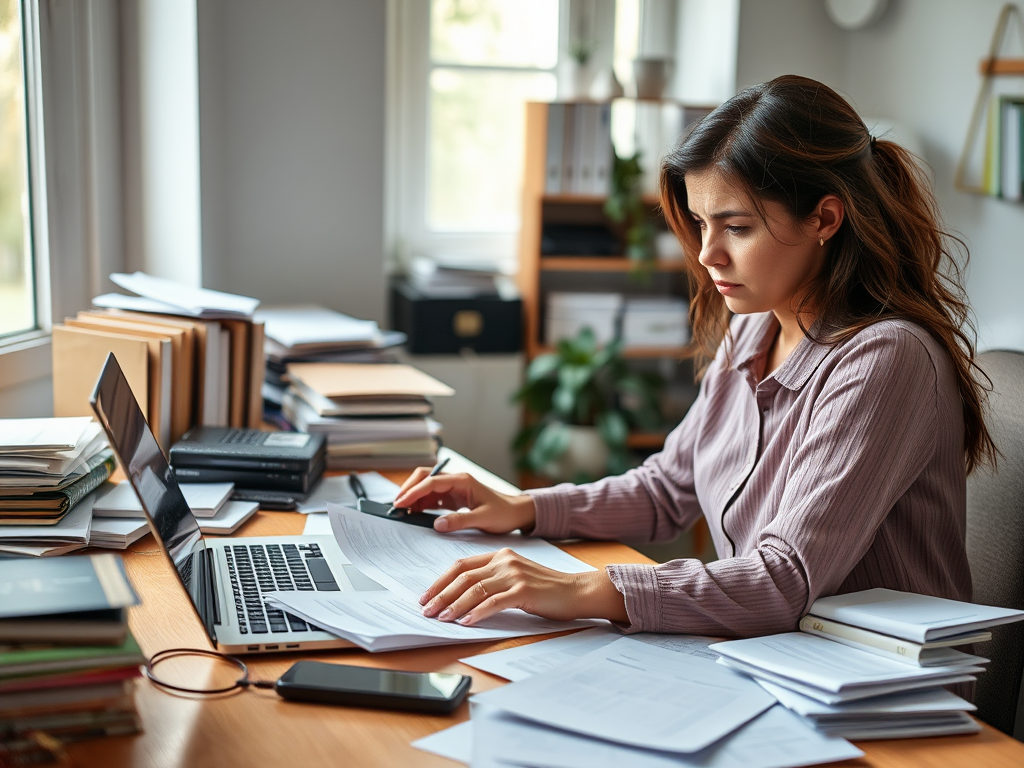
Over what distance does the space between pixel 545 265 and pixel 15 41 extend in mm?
1557

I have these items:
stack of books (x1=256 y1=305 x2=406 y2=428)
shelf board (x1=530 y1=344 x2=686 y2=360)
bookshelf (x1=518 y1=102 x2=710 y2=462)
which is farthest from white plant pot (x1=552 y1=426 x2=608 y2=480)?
stack of books (x1=256 y1=305 x2=406 y2=428)

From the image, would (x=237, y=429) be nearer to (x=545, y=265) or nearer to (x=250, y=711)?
(x=250, y=711)

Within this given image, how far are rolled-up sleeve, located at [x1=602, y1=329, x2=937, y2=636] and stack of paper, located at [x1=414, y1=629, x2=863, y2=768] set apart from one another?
0.27 feet

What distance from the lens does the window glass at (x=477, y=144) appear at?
315cm

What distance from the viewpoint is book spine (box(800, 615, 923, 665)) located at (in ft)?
3.10

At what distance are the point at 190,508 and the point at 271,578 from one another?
18 cm

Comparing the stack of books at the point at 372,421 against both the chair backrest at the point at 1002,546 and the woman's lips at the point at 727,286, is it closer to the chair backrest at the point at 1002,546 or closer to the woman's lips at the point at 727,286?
the woman's lips at the point at 727,286

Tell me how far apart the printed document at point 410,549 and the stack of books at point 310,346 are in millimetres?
616

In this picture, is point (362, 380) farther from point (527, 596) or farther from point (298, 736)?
point (298, 736)

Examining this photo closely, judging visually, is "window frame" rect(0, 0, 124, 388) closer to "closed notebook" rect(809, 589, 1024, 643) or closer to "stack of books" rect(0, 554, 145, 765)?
"stack of books" rect(0, 554, 145, 765)

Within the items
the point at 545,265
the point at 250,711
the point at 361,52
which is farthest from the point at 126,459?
the point at 545,265

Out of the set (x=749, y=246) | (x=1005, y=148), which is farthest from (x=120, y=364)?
(x=1005, y=148)

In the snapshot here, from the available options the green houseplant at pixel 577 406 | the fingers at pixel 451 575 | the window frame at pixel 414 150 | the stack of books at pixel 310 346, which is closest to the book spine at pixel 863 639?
the fingers at pixel 451 575

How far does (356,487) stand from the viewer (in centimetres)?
158
